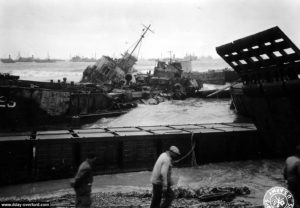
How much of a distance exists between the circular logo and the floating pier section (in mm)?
4885

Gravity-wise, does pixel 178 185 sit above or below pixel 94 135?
below

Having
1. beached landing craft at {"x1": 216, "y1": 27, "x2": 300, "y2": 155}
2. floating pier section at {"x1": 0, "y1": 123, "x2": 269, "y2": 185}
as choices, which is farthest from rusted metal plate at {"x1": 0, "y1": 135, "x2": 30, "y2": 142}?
beached landing craft at {"x1": 216, "y1": 27, "x2": 300, "y2": 155}

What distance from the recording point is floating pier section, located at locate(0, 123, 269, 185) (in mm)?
8797

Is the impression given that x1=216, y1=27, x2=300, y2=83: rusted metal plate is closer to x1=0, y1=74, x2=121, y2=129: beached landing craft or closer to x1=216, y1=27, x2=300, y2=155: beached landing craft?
x1=216, y1=27, x2=300, y2=155: beached landing craft

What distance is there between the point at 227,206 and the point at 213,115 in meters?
18.8

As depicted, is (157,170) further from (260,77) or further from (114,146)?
(260,77)

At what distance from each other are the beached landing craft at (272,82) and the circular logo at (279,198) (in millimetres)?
3765

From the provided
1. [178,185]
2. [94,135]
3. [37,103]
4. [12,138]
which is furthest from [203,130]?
[37,103]

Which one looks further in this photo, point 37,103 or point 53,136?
point 37,103

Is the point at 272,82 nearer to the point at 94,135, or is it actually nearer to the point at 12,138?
the point at 94,135

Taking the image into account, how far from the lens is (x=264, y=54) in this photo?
8750mm

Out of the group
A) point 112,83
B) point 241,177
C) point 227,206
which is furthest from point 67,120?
point 227,206

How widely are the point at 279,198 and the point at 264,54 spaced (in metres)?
4.57

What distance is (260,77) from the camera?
9.60 metres
